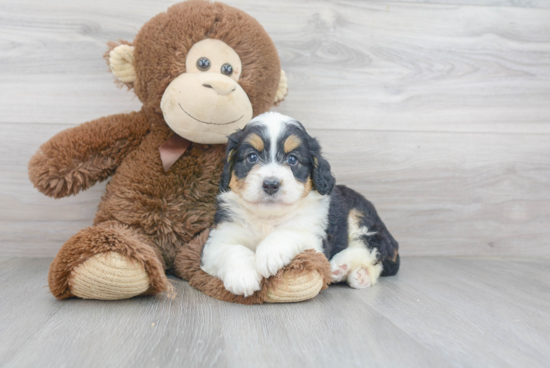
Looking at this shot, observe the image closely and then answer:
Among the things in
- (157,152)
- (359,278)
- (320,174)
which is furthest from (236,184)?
(359,278)

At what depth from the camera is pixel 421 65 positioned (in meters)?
2.71

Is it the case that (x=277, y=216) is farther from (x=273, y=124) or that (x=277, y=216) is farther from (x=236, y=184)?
(x=273, y=124)

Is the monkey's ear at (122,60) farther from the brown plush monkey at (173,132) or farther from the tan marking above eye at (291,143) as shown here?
the tan marking above eye at (291,143)

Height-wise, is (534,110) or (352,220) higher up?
(534,110)

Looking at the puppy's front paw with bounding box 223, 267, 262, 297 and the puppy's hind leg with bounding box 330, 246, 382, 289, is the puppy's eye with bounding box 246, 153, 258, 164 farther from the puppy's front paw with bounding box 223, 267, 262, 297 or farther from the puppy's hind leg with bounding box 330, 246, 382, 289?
the puppy's hind leg with bounding box 330, 246, 382, 289

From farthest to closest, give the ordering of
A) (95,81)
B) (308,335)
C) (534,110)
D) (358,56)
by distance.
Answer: (534,110)
(358,56)
(95,81)
(308,335)

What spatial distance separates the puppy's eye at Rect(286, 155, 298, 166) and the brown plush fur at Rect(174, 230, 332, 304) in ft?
1.23

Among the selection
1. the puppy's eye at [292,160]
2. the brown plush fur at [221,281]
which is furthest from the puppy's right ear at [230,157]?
the brown plush fur at [221,281]

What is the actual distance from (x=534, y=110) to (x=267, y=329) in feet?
7.99

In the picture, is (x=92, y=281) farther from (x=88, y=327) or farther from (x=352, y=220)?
(x=352, y=220)

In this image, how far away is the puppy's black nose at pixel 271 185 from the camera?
1665mm

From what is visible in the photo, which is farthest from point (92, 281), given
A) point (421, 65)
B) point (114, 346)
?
point (421, 65)

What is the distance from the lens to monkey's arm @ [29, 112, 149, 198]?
1.90 metres

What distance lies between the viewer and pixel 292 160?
1.82 meters
